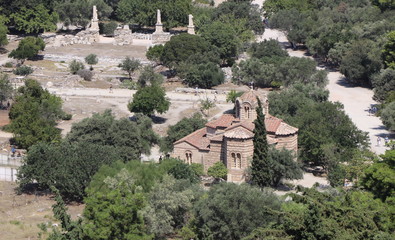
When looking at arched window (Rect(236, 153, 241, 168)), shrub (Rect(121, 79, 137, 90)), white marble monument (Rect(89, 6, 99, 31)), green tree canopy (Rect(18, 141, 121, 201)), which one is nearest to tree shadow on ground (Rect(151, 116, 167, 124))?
shrub (Rect(121, 79, 137, 90))

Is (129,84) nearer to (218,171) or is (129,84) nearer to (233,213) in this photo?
(218,171)

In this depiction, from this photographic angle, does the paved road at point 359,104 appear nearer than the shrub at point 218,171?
No

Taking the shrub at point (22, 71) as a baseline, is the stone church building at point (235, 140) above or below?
above

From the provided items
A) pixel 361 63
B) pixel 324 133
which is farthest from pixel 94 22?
pixel 324 133

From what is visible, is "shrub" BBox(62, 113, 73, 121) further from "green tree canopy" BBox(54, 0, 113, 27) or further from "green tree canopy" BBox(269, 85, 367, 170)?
"green tree canopy" BBox(54, 0, 113, 27)

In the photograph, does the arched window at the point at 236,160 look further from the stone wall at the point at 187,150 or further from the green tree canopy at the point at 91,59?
the green tree canopy at the point at 91,59

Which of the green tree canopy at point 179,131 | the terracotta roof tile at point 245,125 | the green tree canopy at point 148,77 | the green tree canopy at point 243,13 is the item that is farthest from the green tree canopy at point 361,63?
the terracotta roof tile at point 245,125
